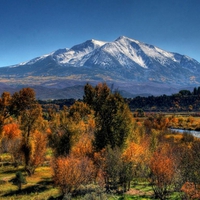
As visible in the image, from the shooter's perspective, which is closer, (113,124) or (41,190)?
(41,190)

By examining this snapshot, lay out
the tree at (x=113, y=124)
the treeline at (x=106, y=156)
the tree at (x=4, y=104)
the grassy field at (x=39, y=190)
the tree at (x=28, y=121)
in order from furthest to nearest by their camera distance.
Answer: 1. the tree at (x=113, y=124)
2. the tree at (x=28, y=121)
3. the tree at (x=4, y=104)
4. the grassy field at (x=39, y=190)
5. the treeline at (x=106, y=156)

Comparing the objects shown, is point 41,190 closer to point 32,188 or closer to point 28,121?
point 32,188

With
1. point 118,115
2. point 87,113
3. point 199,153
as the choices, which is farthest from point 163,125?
point 199,153

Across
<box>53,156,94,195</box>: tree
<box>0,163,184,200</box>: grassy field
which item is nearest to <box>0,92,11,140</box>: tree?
<box>0,163,184,200</box>: grassy field

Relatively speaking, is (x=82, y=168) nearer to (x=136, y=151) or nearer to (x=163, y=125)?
(x=136, y=151)

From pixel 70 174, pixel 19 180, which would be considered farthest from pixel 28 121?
pixel 70 174

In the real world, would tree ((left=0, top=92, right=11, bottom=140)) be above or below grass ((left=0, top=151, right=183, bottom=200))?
above

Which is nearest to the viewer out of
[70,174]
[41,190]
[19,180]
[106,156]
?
[70,174]

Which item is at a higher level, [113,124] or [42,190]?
[113,124]

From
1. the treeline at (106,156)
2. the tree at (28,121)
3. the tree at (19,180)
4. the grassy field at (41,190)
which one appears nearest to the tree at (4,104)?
the treeline at (106,156)

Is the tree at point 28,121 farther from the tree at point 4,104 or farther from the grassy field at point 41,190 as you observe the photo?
the grassy field at point 41,190

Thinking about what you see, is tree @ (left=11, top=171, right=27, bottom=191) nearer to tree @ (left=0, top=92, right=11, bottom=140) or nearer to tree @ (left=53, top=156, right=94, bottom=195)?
tree @ (left=53, top=156, right=94, bottom=195)

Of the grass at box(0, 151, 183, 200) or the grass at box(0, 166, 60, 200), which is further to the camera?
the grass at box(0, 166, 60, 200)

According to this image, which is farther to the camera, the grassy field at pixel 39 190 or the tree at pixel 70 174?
the grassy field at pixel 39 190
